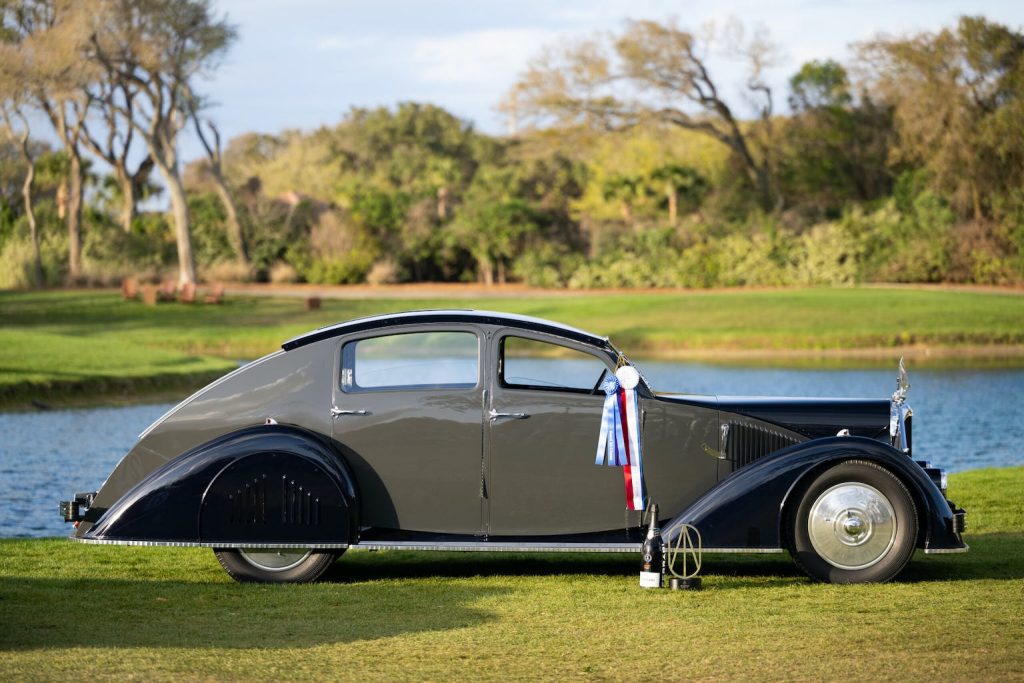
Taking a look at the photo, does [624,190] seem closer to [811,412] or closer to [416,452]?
[811,412]

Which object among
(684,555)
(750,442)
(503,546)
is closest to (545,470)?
(503,546)

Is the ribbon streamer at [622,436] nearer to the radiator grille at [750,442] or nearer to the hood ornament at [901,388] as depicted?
the radiator grille at [750,442]

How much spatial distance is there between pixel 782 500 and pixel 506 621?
6.09ft

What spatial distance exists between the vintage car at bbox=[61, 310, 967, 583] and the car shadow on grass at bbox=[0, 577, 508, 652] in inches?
12.3

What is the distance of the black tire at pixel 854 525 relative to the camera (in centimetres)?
750

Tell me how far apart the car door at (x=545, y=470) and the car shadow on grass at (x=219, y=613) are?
0.49 metres

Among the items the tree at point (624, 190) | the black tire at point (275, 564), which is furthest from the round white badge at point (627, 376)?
the tree at point (624, 190)

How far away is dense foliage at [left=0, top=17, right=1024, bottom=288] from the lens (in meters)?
40.8

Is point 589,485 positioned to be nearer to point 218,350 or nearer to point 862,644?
point 862,644

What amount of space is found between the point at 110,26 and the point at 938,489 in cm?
3872

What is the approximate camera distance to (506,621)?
22.2 feet

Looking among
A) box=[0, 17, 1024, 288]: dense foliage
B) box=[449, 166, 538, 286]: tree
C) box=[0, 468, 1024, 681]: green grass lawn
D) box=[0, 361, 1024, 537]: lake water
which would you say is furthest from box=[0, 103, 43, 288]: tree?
box=[0, 468, 1024, 681]: green grass lawn

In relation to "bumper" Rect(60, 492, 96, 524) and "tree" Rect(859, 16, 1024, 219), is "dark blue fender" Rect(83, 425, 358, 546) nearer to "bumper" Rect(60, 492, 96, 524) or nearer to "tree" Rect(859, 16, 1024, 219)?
"bumper" Rect(60, 492, 96, 524)

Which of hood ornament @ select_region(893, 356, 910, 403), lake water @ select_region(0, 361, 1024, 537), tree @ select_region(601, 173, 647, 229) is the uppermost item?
tree @ select_region(601, 173, 647, 229)
